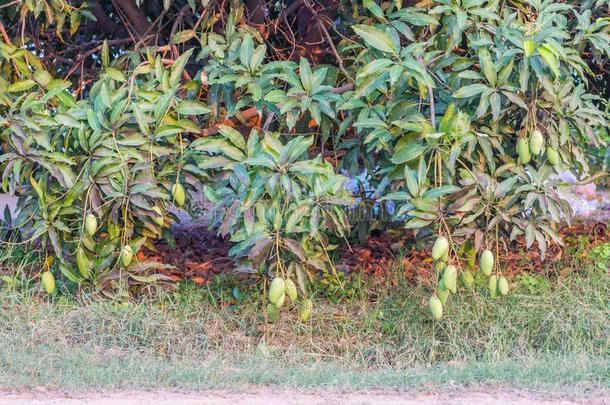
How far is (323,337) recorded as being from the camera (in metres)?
5.59

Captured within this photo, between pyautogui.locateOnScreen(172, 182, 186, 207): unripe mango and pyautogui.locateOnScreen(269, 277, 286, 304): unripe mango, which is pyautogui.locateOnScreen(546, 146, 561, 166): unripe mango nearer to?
pyautogui.locateOnScreen(269, 277, 286, 304): unripe mango

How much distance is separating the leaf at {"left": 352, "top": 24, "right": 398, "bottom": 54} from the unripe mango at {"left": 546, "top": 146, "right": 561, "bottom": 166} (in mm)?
1000

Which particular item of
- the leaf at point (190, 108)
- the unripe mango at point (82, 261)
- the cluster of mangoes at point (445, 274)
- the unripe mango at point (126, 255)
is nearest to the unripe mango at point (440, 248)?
the cluster of mangoes at point (445, 274)

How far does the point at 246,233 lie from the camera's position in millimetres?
4805

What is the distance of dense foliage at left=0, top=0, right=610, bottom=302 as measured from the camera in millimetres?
4773

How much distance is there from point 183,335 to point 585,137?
8.27 feet

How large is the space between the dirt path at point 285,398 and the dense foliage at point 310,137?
91 centimetres

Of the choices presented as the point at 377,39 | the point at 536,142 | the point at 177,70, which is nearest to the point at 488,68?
the point at 536,142

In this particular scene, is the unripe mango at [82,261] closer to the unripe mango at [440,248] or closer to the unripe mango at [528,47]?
the unripe mango at [440,248]

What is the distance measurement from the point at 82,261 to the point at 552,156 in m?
2.64

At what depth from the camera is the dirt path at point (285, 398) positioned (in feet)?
13.1

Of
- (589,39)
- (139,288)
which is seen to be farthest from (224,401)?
(589,39)

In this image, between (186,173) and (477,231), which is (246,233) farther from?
(477,231)

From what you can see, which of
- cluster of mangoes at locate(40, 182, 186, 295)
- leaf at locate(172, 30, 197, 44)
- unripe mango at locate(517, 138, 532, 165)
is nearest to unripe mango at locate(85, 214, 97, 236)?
cluster of mangoes at locate(40, 182, 186, 295)
